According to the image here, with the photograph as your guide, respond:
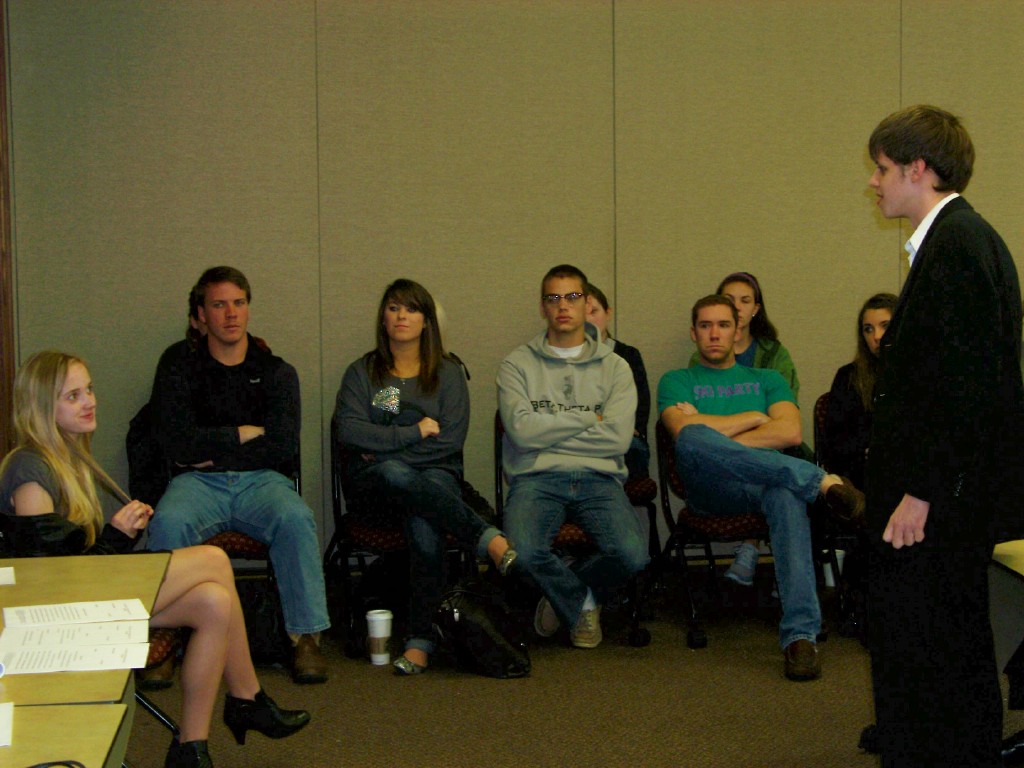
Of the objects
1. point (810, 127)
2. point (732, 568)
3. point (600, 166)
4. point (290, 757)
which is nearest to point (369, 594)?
point (290, 757)

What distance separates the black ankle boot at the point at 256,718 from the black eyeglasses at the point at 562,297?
6.71 feet

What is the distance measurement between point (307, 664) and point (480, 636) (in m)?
0.61

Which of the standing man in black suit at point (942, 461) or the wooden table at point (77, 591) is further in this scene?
the standing man in black suit at point (942, 461)

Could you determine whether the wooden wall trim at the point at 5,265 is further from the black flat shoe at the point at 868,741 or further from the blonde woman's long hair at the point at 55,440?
the black flat shoe at the point at 868,741

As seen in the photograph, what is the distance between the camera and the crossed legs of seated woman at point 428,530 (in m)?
3.94

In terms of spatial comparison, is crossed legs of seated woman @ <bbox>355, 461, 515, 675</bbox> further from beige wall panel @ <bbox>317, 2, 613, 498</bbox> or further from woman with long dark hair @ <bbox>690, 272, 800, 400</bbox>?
woman with long dark hair @ <bbox>690, 272, 800, 400</bbox>

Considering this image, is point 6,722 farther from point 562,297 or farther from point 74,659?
point 562,297

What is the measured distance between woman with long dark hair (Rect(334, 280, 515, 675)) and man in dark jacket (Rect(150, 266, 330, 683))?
0.85 ft

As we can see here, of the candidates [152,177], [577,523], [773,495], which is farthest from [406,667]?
[152,177]

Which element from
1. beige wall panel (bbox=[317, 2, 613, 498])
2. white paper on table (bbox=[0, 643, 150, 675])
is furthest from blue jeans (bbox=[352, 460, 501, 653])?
white paper on table (bbox=[0, 643, 150, 675])

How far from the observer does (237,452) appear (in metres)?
4.11

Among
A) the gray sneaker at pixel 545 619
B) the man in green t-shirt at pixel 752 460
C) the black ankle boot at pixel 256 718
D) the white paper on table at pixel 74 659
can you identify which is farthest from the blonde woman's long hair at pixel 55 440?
the man in green t-shirt at pixel 752 460

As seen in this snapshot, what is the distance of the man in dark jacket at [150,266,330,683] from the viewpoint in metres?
3.85

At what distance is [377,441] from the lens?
4.18 m
